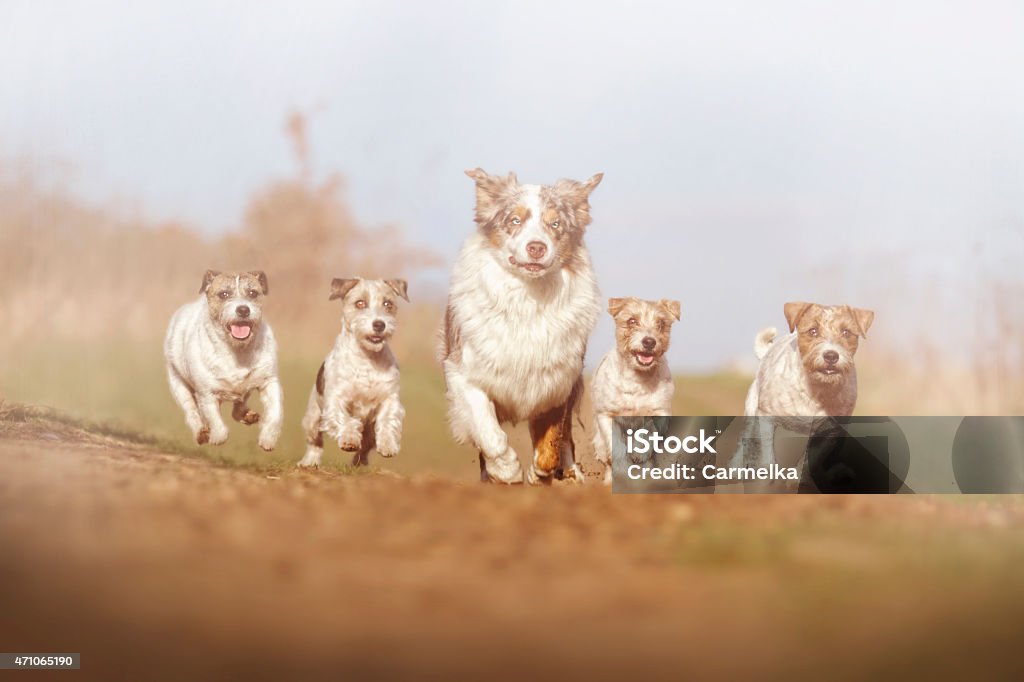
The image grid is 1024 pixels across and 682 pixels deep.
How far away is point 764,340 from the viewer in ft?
32.7

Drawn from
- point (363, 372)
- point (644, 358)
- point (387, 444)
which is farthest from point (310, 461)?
point (644, 358)

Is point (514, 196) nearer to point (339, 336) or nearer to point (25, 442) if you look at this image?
point (339, 336)

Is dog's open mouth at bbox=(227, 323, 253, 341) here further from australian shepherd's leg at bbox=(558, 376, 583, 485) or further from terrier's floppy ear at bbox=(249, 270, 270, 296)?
australian shepherd's leg at bbox=(558, 376, 583, 485)

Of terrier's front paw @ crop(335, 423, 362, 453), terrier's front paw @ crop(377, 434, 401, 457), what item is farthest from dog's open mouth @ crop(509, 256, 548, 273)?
terrier's front paw @ crop(335, 423, 362, 453)

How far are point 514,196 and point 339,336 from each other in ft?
6.95

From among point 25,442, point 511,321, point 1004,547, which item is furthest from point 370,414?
point 1004,547

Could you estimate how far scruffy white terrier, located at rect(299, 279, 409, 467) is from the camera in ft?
31.5

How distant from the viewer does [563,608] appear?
5.79 metres

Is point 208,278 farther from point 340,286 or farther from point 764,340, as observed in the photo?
point 764,340

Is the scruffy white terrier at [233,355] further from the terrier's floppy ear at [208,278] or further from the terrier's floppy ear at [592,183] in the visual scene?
the terrier's floppy ear at [592,183]

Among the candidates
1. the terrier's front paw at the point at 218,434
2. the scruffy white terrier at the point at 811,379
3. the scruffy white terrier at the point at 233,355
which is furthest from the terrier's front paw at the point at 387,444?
the scruffy white terrier at the point at 811,379

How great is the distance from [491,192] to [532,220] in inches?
24.8

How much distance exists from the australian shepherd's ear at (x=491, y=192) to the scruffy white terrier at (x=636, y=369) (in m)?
1.31

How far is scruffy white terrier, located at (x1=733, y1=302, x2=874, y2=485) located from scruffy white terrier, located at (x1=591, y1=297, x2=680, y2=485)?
0.88 m
